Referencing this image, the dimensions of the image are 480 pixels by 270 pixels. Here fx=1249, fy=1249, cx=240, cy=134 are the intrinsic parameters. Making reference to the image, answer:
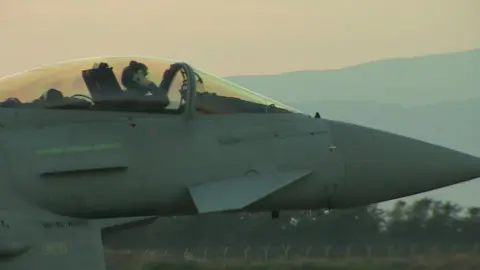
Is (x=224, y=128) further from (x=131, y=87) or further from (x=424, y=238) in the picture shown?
(x=424, y=238)

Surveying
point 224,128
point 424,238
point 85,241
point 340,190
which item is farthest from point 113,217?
point 424,238

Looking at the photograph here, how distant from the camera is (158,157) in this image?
44.1 ft

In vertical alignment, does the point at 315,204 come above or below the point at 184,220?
above

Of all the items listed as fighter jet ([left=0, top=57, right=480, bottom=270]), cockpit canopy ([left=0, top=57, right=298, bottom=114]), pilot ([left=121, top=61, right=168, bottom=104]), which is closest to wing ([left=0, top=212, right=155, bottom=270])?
fighter jet ([left=0, top=57, right=480, bottom=270])

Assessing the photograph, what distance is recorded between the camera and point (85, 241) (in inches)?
512

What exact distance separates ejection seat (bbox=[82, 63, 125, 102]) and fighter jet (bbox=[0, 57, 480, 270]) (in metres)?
0.01

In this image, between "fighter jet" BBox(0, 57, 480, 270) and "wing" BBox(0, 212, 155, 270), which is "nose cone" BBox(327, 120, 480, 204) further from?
"wing" BBox(0, 212, 155, 270)

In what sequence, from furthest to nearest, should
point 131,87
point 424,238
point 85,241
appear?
point 424,238 < point 131,87 < point 85,241

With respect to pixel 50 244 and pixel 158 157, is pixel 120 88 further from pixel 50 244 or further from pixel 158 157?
pixel 50 244

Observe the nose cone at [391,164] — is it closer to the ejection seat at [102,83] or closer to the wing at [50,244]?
the ejection seat at [102,83]

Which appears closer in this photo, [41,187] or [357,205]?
[41,187]

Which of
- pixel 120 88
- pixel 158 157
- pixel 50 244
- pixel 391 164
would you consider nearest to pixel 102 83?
pixel 120 88

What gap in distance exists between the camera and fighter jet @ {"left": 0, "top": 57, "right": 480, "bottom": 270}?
13.1 m

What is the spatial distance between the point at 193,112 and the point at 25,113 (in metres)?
1.84
